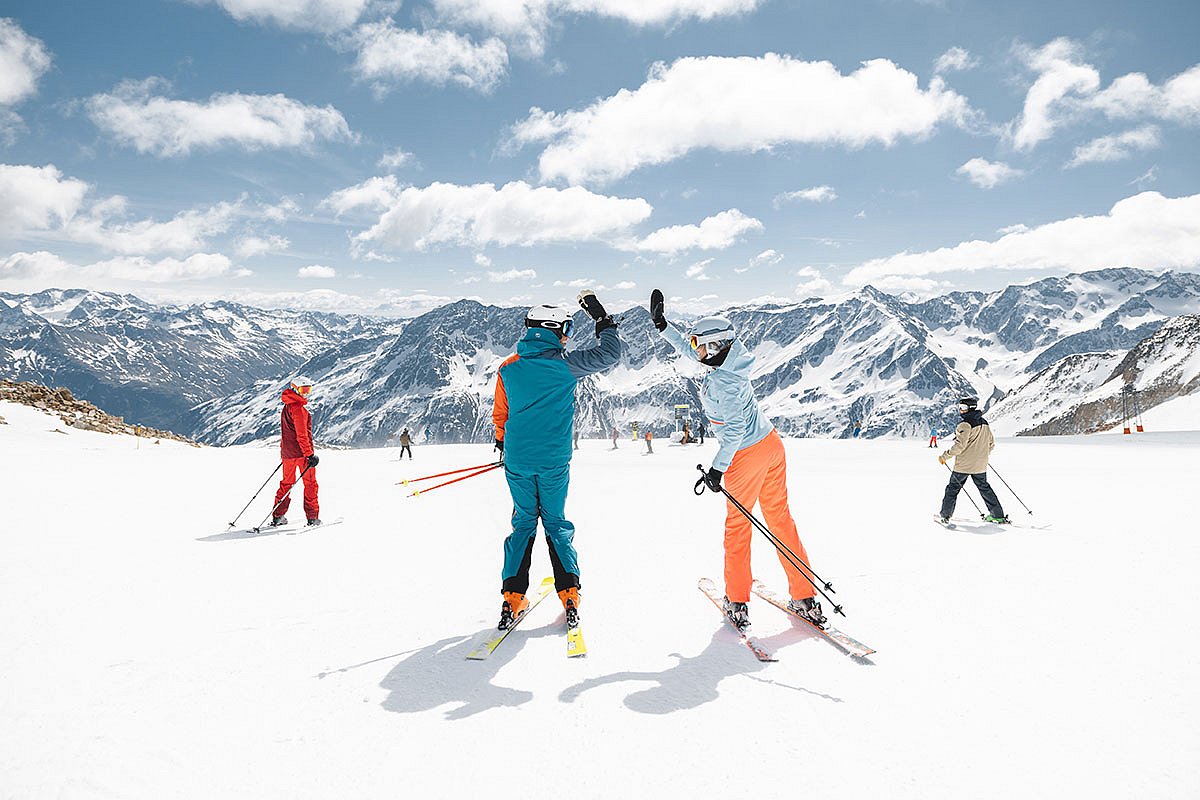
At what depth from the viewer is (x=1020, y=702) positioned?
3836mm

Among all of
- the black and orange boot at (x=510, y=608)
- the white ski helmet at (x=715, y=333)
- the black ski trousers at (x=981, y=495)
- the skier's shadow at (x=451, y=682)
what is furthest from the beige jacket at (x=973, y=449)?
the skier's shadow at (x=451, y=682)

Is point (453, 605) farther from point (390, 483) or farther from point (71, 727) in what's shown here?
point (390, 483)

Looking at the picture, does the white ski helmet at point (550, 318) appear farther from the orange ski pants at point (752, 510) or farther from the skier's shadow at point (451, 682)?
the skier's shadow at point (451, 682)

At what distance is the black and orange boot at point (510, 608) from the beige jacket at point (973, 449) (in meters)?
7.94

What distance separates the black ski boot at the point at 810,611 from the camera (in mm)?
5207

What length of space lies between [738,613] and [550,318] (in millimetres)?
3294

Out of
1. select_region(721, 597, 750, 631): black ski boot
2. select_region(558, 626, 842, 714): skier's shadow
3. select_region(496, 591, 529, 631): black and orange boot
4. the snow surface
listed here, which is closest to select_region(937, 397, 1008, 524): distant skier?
the snow surface

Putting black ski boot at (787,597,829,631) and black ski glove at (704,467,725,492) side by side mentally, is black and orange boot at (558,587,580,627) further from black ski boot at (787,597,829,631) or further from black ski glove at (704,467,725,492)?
black ski boot at (787,597,829,631)

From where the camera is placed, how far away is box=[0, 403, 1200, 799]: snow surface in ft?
10.6

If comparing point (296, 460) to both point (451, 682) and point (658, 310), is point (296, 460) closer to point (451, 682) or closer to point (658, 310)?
point (451, 682)

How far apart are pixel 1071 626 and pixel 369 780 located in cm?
562

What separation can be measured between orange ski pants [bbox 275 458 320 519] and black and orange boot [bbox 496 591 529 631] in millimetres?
6207

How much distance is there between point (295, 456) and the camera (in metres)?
10.4

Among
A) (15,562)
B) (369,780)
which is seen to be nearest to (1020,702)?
(369,780)
